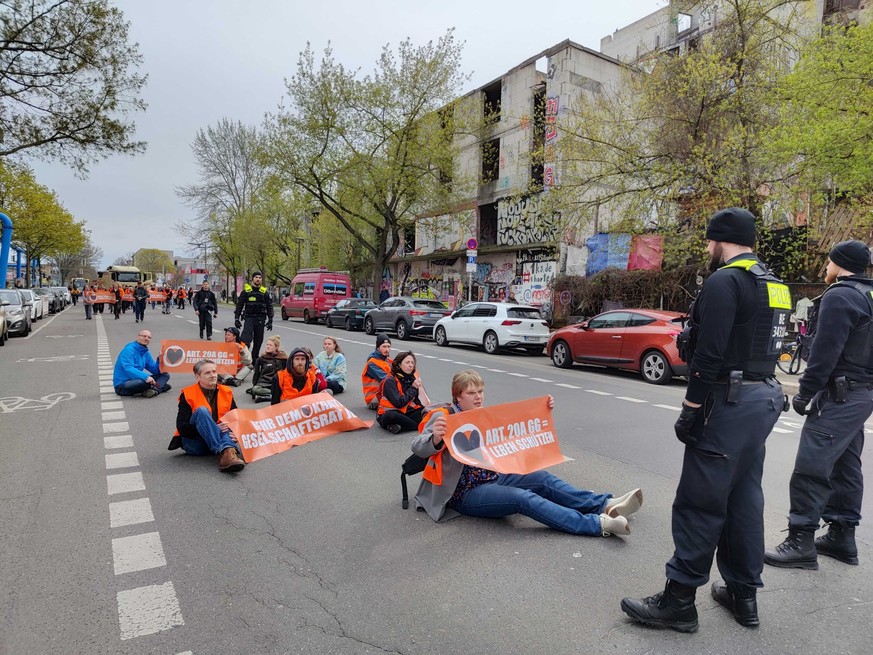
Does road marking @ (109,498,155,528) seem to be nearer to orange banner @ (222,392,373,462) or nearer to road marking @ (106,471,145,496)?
road marking @ (106,471,145,496)

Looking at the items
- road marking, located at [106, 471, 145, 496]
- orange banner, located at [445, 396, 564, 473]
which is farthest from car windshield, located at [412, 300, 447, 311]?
orange banner, located at [445, 396, 564, 473]

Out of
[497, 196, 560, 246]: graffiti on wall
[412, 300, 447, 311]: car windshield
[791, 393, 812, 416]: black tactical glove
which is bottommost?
[791, 393, 812, 416]: black tactical glove

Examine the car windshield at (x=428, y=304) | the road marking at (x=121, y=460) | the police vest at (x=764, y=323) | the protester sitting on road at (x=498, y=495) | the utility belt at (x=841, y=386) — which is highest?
the police vest at (x=764, y=323)

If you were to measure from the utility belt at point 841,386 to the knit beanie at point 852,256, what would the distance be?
676 mm

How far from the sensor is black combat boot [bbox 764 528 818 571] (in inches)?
138

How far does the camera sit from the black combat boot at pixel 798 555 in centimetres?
352

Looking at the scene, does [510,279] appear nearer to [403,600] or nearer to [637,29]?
[637,29]

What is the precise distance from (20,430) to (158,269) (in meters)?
137

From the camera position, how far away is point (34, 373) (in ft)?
36.2

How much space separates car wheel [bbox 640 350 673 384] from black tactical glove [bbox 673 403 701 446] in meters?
9.30

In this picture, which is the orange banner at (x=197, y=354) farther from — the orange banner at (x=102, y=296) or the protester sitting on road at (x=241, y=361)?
the orange banner at (x=102, y=296)

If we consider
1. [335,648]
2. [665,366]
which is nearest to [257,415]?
[335,648]

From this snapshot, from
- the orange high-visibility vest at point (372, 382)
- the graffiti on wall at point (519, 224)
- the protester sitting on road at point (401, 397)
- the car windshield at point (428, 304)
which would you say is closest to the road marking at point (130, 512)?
the protester sitting on road at point (401, 397)

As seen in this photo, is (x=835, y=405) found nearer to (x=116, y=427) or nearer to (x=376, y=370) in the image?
(x=376, y=370)
